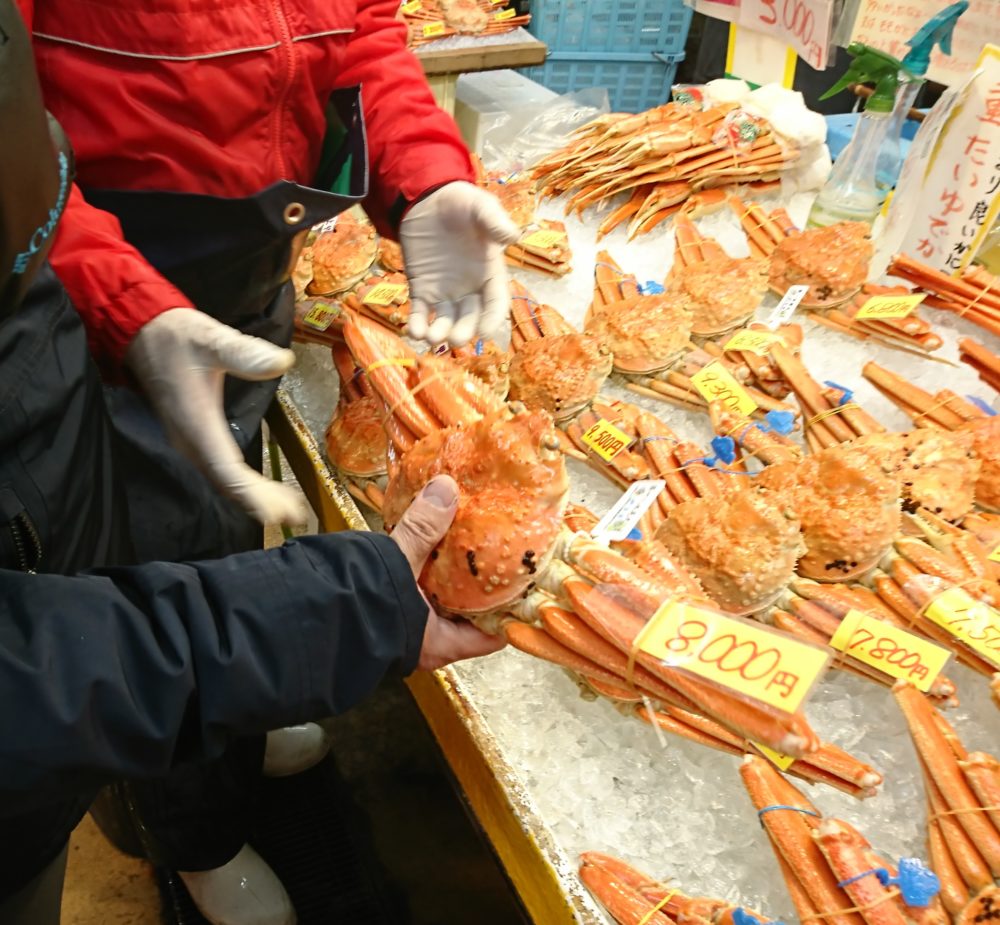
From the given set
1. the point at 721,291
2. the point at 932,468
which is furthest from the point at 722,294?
the point at 932,468

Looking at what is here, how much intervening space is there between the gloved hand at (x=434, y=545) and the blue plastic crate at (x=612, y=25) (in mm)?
3435

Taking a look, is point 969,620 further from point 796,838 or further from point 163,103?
point 163,103

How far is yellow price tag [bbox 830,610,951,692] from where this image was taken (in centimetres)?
113

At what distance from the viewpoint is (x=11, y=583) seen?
75 centimetres

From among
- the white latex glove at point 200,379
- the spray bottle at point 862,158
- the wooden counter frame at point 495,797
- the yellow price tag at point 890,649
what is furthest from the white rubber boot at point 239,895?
the spray bottle at point 862,158

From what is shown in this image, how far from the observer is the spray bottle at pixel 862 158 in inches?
85.3

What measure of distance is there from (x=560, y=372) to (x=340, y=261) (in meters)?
0.82

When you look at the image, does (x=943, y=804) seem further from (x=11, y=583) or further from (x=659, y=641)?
(x=11, y=583)

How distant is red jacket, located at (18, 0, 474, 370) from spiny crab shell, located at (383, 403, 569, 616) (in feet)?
1.56

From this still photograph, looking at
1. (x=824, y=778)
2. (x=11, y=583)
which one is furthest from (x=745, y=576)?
(x=11, y=583)

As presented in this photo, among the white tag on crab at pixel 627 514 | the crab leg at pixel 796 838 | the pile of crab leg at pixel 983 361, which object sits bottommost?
the crab leg at pixel 796 838

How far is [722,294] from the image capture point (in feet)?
6.49

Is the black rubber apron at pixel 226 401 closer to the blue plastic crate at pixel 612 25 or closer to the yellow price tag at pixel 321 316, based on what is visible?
the yellow price tag at pixel 321 316

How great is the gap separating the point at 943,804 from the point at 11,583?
45.3 inches
